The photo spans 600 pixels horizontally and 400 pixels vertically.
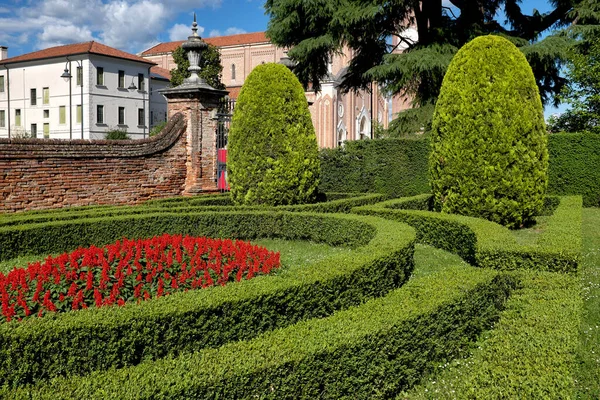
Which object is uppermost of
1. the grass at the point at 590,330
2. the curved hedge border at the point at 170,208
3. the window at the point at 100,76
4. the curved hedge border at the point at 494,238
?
the window at the point at 100,76

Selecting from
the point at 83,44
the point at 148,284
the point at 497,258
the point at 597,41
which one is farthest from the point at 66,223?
the point at 83,44

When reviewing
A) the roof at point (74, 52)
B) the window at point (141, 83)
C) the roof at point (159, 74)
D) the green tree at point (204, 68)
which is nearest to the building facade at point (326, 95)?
the green tree at point (204, 68)

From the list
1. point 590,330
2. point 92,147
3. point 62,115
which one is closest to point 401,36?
point 92,147

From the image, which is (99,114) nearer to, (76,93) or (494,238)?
(76,93)

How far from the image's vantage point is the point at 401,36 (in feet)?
60.3

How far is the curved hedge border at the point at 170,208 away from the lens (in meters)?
8.86

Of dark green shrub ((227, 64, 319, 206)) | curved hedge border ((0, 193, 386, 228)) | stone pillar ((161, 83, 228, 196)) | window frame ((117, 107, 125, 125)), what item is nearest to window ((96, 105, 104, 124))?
window frame ((117, 107, 125, 125))

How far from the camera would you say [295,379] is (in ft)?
10.4

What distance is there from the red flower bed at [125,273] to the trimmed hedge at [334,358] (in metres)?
1.22

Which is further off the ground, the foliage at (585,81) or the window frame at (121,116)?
the window frame at (121,116)

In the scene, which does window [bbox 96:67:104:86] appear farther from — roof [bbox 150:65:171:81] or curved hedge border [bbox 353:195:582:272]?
curved hedge border [bbox 353:195:582:272]

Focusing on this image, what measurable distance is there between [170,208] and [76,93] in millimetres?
38165

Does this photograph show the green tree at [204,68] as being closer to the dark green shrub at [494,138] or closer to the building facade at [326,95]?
the building facade at [326,95]

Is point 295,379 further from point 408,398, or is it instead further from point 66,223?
point 66,223
